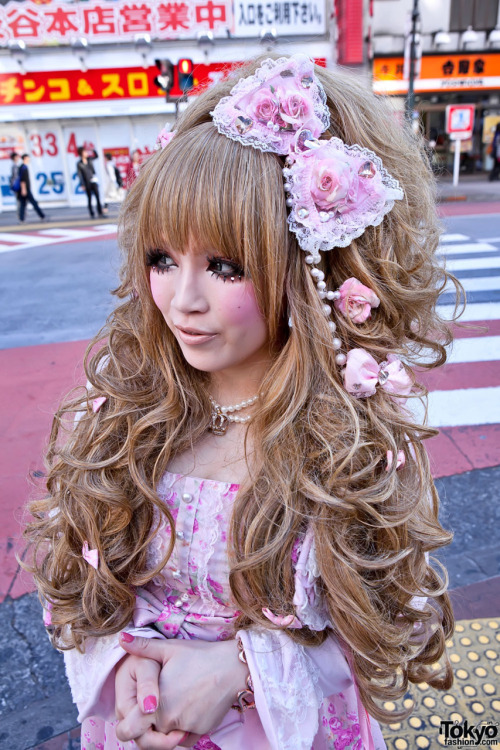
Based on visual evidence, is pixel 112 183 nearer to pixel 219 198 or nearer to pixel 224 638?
pixel 219 198

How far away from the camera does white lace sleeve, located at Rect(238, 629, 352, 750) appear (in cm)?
107

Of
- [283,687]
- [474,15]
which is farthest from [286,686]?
[474,15]

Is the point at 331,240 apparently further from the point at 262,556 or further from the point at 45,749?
the point at 45,749

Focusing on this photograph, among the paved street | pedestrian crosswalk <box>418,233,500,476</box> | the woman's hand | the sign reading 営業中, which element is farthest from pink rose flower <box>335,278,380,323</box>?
the sign reading 営業中

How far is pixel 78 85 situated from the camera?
15938mm

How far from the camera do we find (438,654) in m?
1.34

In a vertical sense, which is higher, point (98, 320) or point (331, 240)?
point (331, 240)

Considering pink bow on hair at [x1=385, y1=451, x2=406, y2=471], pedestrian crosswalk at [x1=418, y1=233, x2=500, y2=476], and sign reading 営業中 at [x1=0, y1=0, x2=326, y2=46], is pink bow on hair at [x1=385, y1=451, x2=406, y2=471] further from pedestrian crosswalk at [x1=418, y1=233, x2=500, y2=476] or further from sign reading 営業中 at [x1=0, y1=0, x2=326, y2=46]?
sign reading 営業中 at [x1=0, y1=0, x2=326, y2=46]

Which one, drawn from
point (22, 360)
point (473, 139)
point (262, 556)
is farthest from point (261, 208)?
point (473, 139)

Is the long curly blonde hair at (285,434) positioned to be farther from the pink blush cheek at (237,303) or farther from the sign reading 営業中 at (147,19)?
the sign reading 営業中 at (147,19)

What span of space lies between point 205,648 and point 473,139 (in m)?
21.6

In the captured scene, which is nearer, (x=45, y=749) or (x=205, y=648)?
(x=205, y=648)

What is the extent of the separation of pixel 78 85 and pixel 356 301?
689 inches

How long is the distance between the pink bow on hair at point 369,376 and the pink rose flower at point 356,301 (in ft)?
0.24
